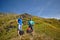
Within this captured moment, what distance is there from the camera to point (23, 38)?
2253cm

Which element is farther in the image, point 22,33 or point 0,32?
point 0,32

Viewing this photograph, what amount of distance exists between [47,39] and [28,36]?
2.16m

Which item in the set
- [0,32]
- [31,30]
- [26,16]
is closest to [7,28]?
[0,32]

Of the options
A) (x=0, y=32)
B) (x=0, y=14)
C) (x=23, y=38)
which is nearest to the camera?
(x=23, y=38)

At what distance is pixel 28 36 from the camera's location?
22875 mm

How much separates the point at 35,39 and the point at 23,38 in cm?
132

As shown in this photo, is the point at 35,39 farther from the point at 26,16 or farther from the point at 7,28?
the point at 26,16

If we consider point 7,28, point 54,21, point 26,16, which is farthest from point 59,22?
point 7,28

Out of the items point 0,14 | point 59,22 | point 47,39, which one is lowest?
point 47,39

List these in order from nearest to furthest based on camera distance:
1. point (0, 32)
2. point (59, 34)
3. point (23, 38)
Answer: point (23, 38) → point (59, 34) → point (0, 32)

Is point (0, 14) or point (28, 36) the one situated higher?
point (0, 14)

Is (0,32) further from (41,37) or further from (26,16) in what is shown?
(41,37)

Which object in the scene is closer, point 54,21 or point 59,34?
point 59,34

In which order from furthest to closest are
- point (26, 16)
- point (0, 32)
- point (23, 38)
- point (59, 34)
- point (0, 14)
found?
point (0, 14) < point (26, 16) < point (0, 32) < point (59, 34) < point (23, 38)
